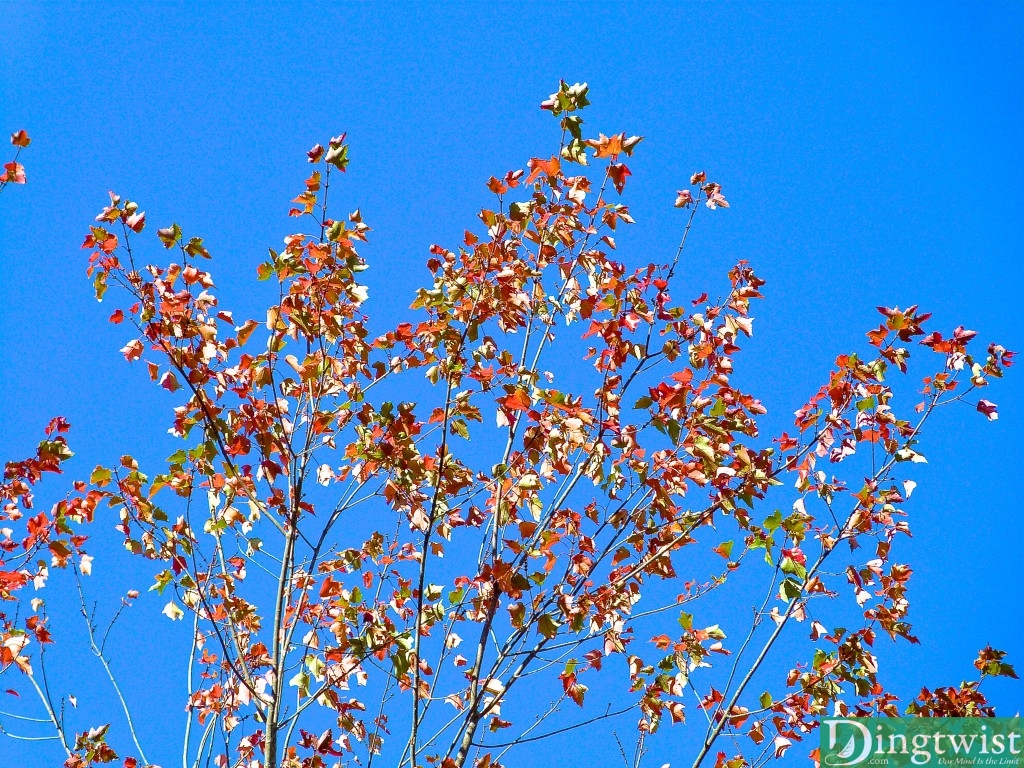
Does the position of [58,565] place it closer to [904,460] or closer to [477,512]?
[477,512]

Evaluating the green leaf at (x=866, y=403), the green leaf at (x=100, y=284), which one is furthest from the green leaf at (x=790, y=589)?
the green leaf at (x=100, y=284)

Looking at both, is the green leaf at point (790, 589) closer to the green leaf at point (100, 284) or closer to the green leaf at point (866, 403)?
the green leaf at point (866, 403)

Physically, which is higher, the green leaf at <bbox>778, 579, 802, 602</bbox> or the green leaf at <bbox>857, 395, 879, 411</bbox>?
the green leaf at <bbox>857, 395, 879, 411</bbox>

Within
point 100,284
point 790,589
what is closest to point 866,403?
point 790,589

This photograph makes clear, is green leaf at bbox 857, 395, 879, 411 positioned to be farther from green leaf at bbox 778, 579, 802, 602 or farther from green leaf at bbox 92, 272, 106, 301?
green leaf at bbox 92, 272, 106, 301

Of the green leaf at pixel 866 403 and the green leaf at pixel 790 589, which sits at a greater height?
the green leaf at pixel 866 403

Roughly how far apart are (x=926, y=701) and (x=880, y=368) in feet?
5.90

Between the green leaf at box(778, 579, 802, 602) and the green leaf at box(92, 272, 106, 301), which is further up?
the green leaf at box(92, 272, 106, 301)

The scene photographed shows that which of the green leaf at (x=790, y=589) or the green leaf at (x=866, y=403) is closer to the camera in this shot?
the green leaf at (x=790, y=589)

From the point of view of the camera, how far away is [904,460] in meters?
4.37

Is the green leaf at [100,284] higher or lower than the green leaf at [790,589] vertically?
higher

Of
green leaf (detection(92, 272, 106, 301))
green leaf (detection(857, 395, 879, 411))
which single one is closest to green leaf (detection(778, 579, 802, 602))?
green leaf (detection(857, 395, 879, 411))

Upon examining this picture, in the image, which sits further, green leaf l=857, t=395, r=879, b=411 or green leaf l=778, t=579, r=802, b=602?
green leaf l=857, t=395, r=879, b=411

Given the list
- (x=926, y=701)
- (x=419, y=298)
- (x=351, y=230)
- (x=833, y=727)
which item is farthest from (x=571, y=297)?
(x=926, y=701)
